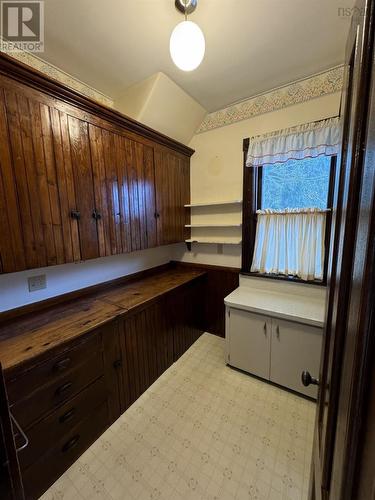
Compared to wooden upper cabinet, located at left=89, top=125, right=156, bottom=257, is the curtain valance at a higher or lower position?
higher

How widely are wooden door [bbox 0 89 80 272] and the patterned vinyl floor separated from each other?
134 cm

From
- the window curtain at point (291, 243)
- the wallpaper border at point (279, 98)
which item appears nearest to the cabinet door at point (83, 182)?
the wallpaper border at point (279, 98)

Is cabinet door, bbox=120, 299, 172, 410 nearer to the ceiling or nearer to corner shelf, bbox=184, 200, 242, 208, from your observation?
corner shelf, bbox=184, 200, 242, 208

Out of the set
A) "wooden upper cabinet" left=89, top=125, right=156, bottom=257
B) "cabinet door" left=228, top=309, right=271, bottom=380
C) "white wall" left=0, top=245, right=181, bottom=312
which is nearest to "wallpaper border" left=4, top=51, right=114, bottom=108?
"wooden upper cabinet" left=89, top=125, right=156, bottom=257

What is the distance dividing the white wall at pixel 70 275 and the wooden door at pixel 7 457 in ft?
3.67

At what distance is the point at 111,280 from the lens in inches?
86.4

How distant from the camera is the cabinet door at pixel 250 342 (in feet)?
6.33

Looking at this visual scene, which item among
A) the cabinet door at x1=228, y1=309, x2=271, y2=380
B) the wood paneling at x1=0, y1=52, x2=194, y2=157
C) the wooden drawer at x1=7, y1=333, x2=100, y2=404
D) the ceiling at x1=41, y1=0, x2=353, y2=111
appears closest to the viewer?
the wooden drawer at x1=7, y1=333, x2=100, y2=404

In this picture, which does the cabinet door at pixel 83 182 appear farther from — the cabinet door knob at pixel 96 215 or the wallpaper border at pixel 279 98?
the wallpaper border at pixel 279 98

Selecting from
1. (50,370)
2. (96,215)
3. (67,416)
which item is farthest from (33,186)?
(67,416)

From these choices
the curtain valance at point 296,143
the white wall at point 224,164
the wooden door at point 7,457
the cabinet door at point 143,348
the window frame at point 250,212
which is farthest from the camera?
the window frame at point 250,212

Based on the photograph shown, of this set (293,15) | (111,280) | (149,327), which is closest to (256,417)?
(149,327)

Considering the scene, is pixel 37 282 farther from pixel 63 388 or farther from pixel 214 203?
pixel 214 203

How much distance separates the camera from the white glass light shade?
1091 millimetres
